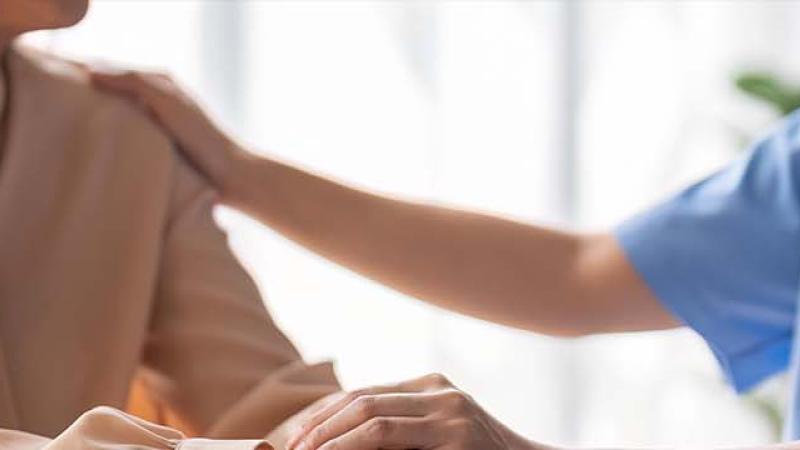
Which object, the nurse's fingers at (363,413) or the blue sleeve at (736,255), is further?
the blue sleeve at (736,255)

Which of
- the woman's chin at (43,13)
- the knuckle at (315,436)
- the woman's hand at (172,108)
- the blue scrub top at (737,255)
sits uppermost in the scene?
the woman's chin at (43,13)

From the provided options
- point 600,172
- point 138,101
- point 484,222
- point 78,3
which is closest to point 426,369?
point 600,172

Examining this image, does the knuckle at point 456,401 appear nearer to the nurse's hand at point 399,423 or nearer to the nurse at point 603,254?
the nurse's hand at point 399,423

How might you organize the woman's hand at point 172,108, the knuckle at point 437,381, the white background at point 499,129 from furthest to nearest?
the white background at point 499,129, the woman's hand at point 172,108, the knuckle at point 437,381

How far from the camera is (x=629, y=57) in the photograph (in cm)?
307

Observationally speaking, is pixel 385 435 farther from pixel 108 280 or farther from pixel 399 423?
pixel 108 280

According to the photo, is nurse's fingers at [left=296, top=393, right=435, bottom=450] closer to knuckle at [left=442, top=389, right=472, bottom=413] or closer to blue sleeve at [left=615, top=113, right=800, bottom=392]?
knuckle at [left=442, top=389, right=472, bottom=413]

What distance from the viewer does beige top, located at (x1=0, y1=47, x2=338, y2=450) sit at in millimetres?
1530

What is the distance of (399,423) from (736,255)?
2.26ft

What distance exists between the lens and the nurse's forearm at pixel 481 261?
70.7 inches

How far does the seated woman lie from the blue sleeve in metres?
0.41

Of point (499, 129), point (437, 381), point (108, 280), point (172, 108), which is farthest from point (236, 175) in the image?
Answer: point (499, 129)

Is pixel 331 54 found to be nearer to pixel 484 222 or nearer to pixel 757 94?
pixel 757 94

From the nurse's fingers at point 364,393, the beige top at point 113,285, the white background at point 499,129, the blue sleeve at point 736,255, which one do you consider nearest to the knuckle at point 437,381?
the nurse's fingers at point 364,393
